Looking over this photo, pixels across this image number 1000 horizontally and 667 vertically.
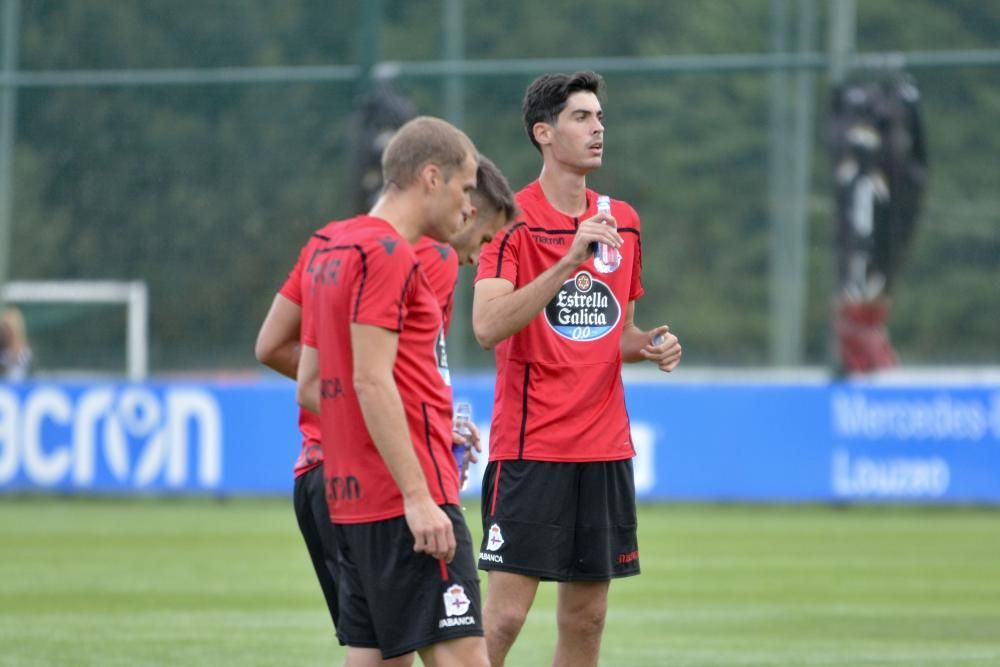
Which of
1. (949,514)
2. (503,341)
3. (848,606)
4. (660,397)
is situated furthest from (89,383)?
(503,341)

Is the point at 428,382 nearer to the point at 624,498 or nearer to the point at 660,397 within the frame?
the point at 624,498

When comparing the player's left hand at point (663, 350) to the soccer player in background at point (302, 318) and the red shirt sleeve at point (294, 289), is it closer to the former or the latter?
the soccer player in background at point (302, 318)

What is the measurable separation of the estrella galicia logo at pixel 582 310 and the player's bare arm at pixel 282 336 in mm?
978

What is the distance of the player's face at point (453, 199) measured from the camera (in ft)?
18.9

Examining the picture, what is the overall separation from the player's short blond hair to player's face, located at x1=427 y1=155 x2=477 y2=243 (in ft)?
0.07

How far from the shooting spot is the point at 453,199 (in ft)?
18.9

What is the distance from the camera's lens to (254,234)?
26234 millimetres

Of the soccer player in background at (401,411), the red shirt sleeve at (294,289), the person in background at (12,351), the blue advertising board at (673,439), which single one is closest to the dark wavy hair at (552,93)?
the red shirt sleeve at (294,289)

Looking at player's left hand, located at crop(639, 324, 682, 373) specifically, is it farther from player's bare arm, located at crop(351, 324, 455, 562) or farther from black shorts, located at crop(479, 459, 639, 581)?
player's bare arm, located at crop(351, 324, 455, 562)

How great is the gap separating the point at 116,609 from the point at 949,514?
33.1 ft

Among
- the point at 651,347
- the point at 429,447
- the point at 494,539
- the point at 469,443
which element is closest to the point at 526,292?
the point at 469,443

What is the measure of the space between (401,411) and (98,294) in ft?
65.7

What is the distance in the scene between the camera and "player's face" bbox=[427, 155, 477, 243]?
5.76m

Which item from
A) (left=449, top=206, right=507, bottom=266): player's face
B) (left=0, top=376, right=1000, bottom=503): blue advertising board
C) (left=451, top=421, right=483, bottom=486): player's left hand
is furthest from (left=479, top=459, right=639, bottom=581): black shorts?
(left=0, top=376, right=1000, bottom=503): blue advertising board
